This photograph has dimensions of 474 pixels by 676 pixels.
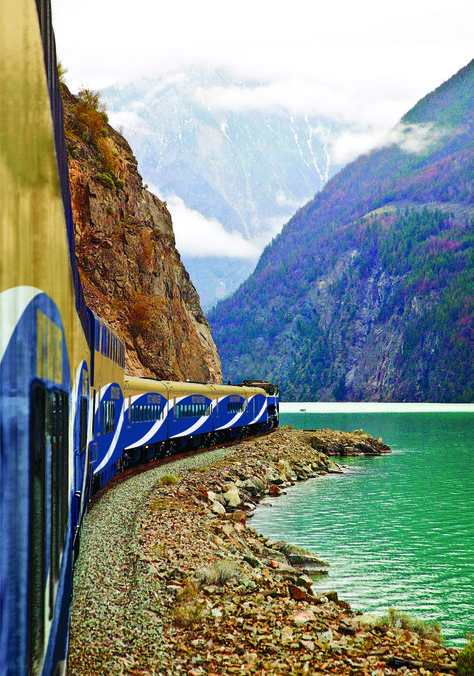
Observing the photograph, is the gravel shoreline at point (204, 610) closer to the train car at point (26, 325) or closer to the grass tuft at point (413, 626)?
the grass tuft at point (413, 626)

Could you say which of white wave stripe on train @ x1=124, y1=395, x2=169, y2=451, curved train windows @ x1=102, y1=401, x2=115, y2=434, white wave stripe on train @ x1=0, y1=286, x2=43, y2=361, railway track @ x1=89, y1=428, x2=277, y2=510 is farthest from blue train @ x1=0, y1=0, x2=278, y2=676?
white wave stripe on train @ x1=124, y1=395, x2=169, y2=451

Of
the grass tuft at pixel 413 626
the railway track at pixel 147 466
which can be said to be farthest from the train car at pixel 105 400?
the grass tuft at pixel 413 626

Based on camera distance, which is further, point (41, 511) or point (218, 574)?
point (218, 574)

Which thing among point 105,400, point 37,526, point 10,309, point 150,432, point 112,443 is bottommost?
point 150,432

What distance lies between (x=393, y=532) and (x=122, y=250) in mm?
35152

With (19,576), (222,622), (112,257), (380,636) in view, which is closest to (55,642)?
(19,576)

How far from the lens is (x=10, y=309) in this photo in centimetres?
296

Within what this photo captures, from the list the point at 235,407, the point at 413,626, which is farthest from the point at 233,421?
the point at 413,626

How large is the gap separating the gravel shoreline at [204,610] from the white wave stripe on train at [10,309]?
571 cm

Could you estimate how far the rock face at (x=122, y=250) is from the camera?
4841 cm

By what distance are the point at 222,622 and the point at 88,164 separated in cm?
4607

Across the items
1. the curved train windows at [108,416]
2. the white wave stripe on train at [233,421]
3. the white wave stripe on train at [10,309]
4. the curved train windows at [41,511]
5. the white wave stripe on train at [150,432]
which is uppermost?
the white wave stripe on train at [10,309]

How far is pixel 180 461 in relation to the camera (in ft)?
98.3

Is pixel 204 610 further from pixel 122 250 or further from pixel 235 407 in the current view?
pixel 122 250
